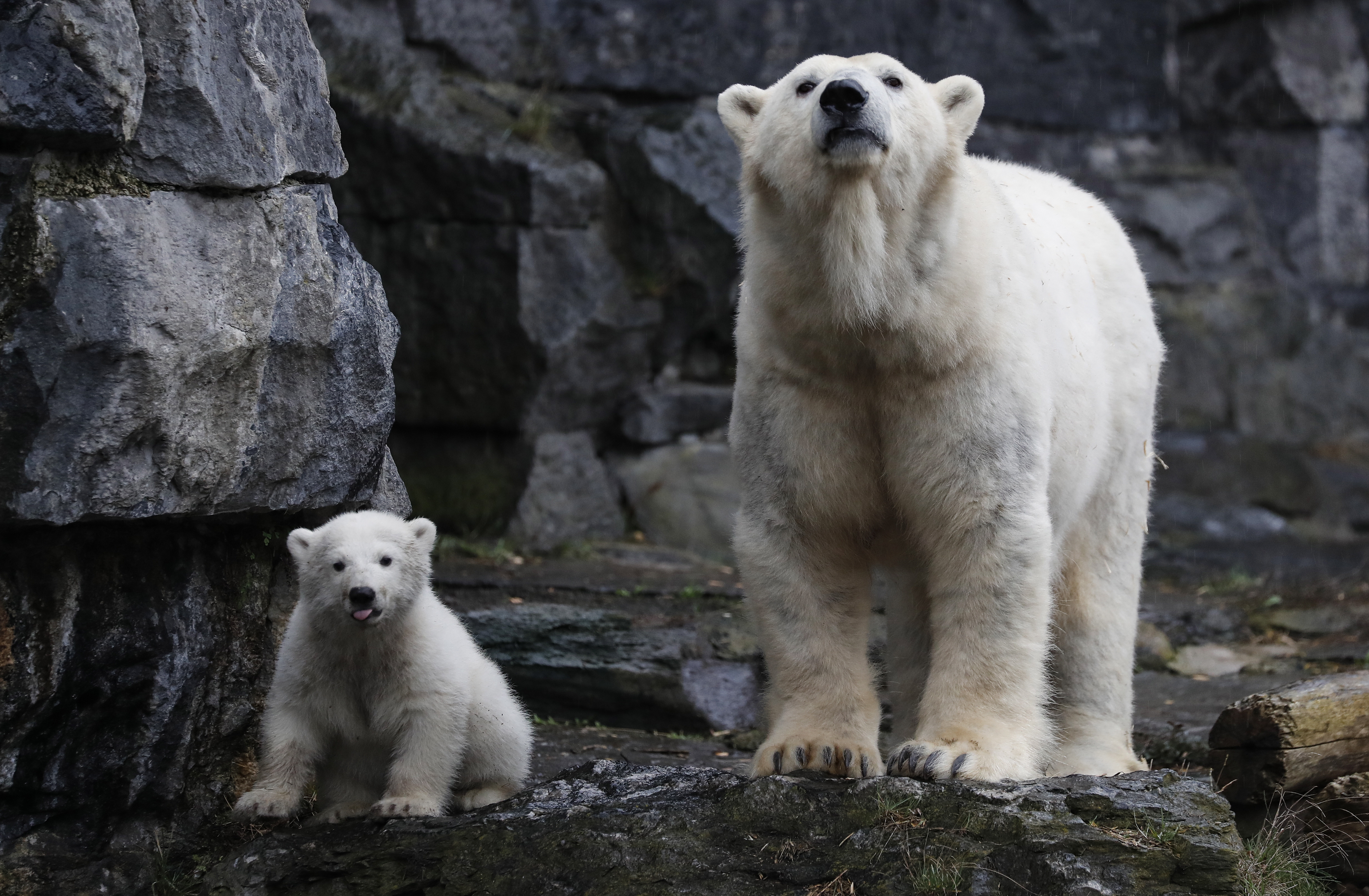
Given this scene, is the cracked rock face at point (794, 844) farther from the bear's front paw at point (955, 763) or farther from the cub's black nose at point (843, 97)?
the cub's black nose at point (843, 97)

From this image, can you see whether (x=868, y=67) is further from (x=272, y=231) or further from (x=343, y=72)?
(x=343, y=72)

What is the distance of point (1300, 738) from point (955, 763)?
4.75 ft

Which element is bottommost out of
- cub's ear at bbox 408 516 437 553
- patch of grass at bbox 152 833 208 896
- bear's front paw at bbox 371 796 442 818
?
patch of grass at bbox 152 833 208 896

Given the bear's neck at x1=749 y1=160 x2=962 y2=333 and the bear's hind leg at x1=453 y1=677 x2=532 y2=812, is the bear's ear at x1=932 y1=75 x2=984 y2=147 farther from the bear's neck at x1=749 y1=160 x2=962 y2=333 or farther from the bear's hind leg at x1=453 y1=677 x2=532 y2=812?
the bear's hind leg at x1=453 y1=677 x2=532 y2=812

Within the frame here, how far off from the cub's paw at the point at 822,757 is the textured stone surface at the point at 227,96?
1956mm

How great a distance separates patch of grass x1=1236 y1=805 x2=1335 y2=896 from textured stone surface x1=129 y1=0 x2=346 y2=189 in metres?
2.93

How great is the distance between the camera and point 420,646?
3732 millimetres

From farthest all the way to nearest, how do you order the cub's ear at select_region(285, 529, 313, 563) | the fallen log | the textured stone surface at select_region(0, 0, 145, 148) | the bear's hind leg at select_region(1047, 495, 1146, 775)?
1. the bear's hind leg at select_region(1047, 495, 1146, 775)
2. the fallen log
3. the cub's ear at select_region(285, 529, 313, 563)
4. the textured stone surface at select_region(0, 0, 145, 148)

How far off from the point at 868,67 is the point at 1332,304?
8.03 m

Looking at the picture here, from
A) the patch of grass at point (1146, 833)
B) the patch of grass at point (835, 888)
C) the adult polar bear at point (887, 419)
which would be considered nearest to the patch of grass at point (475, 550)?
the adult polar bear at point (887, 419)

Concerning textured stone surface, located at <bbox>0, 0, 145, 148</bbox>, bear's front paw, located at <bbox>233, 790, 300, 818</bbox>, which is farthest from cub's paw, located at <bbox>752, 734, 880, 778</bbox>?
textured stone surface, located at <bbox>0, 0, 145, 148</bbox>

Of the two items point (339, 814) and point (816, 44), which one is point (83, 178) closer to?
point (339, 814)

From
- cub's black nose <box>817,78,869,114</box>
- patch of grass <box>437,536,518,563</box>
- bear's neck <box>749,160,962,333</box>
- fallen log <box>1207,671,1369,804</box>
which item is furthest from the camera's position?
patch of grass <box>437,536,518,563</box>

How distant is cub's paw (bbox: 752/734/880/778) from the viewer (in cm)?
359
